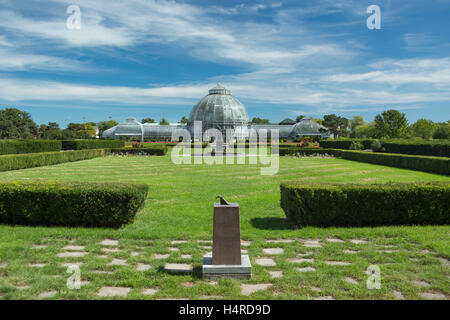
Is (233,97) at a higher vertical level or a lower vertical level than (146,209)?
higher

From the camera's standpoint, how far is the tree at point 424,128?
6619 cm

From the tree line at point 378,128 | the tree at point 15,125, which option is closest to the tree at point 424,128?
the tree line at point 378,128

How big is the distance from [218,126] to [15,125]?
151 ft

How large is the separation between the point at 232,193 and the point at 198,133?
249 feet

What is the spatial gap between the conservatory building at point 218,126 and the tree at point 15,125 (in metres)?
17.5

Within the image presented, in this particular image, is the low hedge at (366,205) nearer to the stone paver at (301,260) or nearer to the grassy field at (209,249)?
the grassy field at (209,249)

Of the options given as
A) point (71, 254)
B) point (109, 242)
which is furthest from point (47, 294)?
point (109, 242)

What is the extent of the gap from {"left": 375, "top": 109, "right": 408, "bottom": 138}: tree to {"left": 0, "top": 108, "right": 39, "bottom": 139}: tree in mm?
67984

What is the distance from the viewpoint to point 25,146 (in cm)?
2972

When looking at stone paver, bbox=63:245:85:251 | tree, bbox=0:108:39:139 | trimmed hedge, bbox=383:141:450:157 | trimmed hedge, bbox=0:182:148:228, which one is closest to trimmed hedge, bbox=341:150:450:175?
trimmed hedge, bbox=383:141:450:157

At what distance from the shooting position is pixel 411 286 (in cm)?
432

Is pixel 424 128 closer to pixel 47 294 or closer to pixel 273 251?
pixel 273 251
